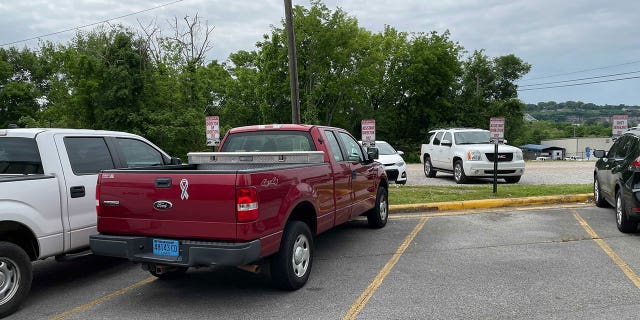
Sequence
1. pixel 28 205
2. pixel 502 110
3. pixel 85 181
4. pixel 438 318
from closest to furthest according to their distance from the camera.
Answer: pixel 438 318 < pixel 28 205 < pixel 85 181 < pixel 502 110

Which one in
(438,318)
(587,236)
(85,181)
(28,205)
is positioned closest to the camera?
(438,318)

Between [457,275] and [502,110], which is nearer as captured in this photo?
[457,275]

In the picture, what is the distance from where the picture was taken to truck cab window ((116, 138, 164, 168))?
20.9 feet

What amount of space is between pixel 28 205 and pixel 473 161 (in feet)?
40.5

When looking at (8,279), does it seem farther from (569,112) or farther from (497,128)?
(569,112)

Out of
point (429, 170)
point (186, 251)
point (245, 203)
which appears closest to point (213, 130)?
point (186, 251)

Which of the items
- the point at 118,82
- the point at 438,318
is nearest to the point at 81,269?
the point at 438,318

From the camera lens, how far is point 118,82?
76.2ft

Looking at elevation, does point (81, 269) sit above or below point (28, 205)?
below

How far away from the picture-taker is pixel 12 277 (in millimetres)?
4547

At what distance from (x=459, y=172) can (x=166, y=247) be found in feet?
39.9

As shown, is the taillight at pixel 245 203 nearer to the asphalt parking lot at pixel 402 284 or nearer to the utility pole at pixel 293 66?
the asphalt parking lot at pixel 402 284

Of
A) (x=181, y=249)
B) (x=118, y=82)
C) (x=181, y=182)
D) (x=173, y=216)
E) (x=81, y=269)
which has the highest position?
(x=118, y=82)

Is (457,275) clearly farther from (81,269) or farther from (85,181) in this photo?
(81,269)
